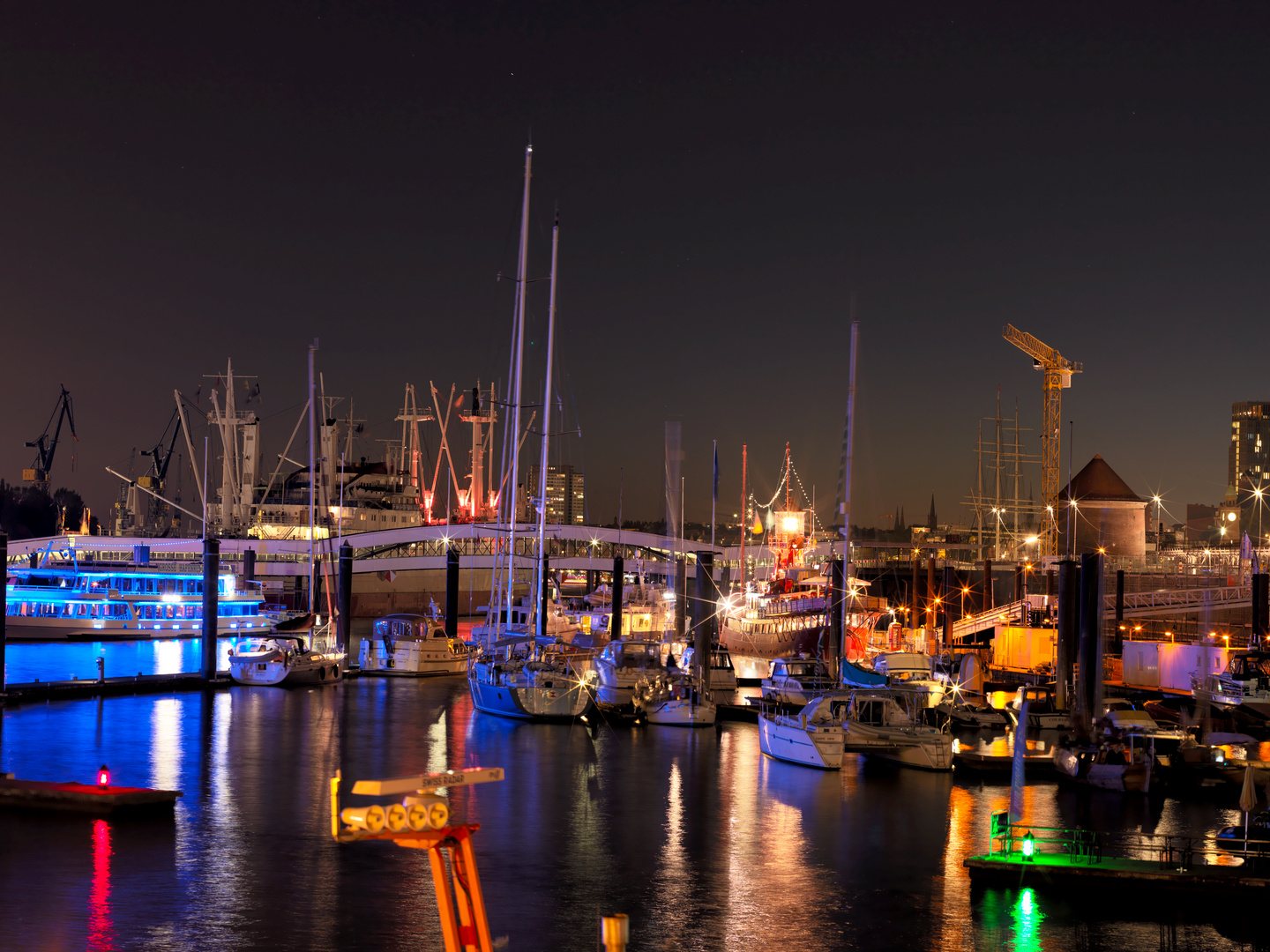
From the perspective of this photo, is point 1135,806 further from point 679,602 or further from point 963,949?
point 679,602

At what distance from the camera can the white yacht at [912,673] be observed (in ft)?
128

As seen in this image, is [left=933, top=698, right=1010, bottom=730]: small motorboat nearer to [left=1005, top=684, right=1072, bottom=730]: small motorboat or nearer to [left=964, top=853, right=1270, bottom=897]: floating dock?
[left=1005, top=684, right=1072, bottom=730]: small motorboat

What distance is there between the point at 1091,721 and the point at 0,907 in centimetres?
2679

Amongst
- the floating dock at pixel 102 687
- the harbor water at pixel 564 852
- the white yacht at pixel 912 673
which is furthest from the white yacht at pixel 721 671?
the floating dock at pixel 102 687

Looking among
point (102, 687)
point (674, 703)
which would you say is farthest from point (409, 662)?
point (674, 703)

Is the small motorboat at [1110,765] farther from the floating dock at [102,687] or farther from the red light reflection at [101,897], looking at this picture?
the floating dock at [102,687]

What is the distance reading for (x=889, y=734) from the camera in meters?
30.8

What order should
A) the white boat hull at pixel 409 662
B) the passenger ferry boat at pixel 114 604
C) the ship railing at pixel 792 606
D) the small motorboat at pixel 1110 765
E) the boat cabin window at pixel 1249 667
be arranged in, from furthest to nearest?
1. the passenger ferry boat at pixel 114 604
2. the ship railing at pixel 792 606
3. the white boat hull at pixel 409 662
4. the boat cabin window at pixel 1249 667
5. the small motorboat at pixel 1110 765

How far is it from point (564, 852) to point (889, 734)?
12.2m

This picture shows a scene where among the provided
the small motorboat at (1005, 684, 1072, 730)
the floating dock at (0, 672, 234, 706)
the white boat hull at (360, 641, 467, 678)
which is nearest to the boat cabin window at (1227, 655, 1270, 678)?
the small motorboat at (1005, 684, 1072, 730)

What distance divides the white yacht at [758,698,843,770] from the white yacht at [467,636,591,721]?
7.83m

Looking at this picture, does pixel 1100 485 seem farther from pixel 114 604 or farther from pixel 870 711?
pixel 114 604

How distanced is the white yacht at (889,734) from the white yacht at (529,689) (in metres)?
9.94

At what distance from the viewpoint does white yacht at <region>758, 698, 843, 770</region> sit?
3027 centimetres
